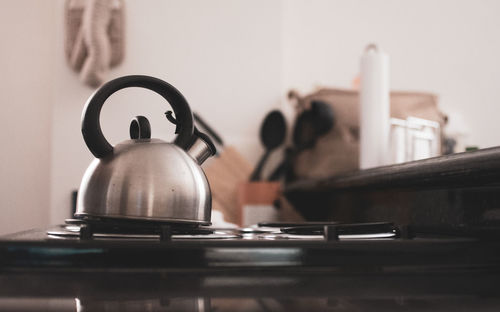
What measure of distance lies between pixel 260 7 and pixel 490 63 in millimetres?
1278

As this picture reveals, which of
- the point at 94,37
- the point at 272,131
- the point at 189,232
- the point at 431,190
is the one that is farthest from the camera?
the point at 272,131

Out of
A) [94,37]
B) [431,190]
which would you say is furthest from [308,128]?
[431,190]

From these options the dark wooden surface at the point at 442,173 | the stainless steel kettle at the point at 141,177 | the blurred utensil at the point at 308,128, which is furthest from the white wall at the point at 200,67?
the stainless steel kettle at the point at 141,177

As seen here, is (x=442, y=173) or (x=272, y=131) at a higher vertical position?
(x=272, y=131)

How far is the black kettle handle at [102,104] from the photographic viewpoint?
2.40ft

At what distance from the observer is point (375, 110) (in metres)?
1.49

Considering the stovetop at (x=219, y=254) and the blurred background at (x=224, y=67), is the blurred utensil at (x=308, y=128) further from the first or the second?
the stovetop at (x=219, y=254)

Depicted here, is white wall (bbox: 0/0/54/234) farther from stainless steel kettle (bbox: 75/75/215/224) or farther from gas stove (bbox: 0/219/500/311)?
gas stove (bbox: 0/219/500/311)

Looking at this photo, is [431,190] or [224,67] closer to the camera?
[431,190]

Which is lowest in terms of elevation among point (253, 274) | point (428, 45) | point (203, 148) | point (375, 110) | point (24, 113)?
point (253, 274)

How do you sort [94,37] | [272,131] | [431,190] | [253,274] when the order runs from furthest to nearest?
[272,131], [94,37], [431,190], [253,274]

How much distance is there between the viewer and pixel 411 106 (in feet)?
7.29

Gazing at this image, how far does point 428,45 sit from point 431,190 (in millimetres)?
2168

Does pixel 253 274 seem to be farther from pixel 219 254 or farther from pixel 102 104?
pixel 102 104
